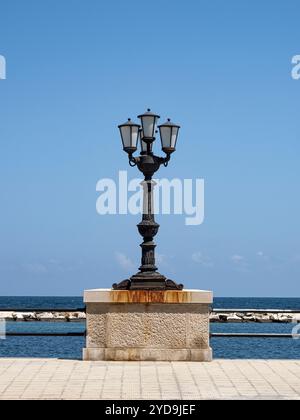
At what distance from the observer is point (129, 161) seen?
15305 millimetres

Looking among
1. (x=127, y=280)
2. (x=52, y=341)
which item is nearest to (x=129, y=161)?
(x=127, y=280)

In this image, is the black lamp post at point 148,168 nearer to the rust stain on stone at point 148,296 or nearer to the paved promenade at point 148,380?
the rust stain on stone at point 148,296

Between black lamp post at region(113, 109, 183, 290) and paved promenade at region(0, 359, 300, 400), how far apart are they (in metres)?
1.45

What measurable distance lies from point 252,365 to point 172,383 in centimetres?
252

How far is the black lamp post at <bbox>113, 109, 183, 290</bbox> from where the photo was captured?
14.8 m

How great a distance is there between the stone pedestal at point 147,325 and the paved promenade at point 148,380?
1.17 ft

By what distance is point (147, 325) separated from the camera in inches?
571

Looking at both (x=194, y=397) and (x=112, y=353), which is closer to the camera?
(x=194, y=397)

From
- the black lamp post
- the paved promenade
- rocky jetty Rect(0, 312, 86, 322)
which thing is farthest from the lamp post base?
rocky jetty Rect(0, 312, 86, 322)

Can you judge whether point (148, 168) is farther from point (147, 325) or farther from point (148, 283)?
point (147, 325)

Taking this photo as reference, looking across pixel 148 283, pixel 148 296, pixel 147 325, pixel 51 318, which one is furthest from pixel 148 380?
pixel 51 318

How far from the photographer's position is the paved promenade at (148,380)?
1089 cm

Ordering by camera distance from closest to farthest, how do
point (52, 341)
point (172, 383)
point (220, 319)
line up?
point (172, 383)
point (52, 341)
point (220, 319)
